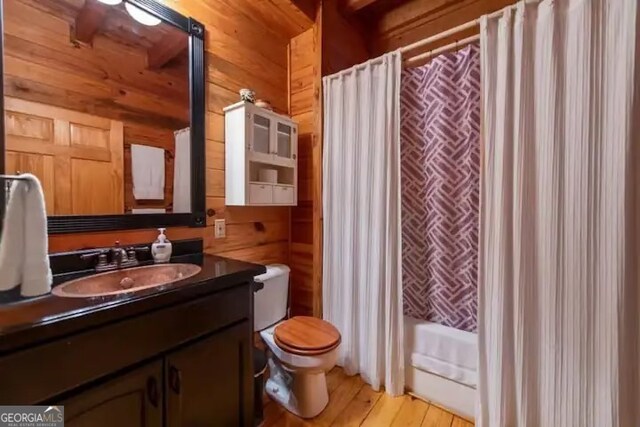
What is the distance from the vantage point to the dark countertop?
0.65m

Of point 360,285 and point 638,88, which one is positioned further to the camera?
point 360,285

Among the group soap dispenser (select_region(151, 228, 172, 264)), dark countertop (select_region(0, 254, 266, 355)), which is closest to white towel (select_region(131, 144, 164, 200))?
soap dispenser (select_region(151, 228, 172, 264))

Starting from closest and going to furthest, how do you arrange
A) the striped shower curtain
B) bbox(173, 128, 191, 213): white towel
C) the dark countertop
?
the dark countertop
bbox(173, 128, 191, 213): white towel
the striped shower curtain

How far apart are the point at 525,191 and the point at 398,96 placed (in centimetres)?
81

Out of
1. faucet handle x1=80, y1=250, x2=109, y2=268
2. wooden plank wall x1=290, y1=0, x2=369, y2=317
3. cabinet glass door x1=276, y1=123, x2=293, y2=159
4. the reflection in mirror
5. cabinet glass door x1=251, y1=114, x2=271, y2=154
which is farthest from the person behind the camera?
wooden plank wall x1=290, y1=0, x2=369, y2=317

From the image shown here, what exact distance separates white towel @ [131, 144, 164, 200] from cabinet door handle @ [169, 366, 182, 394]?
80 centimetres

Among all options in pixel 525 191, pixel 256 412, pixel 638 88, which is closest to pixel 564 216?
pixel 525 191

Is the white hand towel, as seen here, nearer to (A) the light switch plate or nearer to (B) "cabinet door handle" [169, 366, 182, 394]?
(B) "cabinet door handle" [169, 366, 182, 394]

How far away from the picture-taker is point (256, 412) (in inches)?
55.4

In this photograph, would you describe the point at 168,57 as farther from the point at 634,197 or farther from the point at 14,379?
the point at 634,197

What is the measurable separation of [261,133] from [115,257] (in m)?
1.00

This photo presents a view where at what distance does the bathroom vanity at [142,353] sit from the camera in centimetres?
67

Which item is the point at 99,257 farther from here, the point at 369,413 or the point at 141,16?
the point at 369,413

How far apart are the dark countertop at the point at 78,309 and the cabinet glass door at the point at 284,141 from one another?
102 cm
